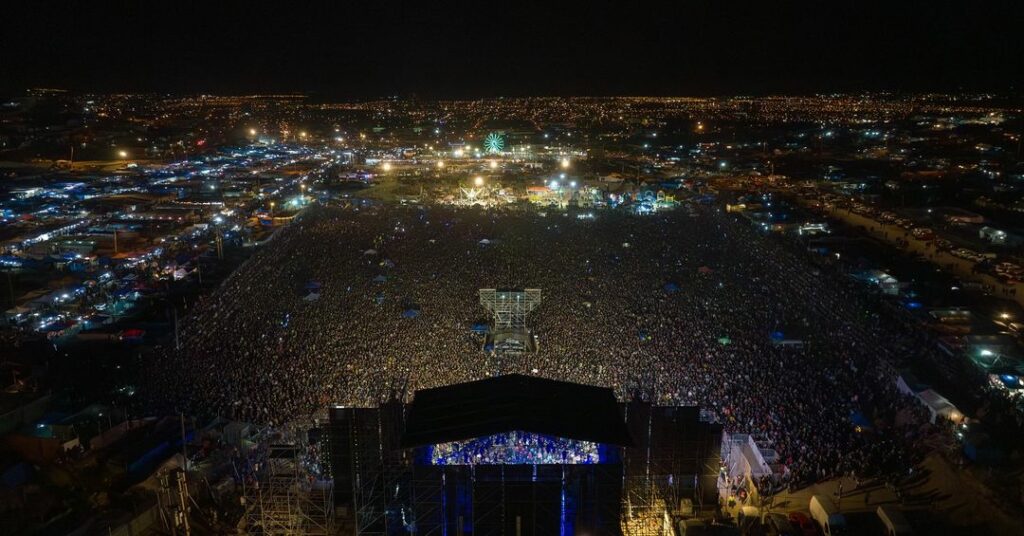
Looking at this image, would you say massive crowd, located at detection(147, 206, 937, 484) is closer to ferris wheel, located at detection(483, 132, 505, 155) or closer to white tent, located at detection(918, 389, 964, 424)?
white tent, located at detection(918, 389, 964, 424)

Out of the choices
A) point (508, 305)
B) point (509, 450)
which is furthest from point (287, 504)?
point (508, 305)

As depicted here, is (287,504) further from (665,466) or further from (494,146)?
(494,146)

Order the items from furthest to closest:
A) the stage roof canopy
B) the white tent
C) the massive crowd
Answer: the massive crowd → the white tent → the stage roof canopy

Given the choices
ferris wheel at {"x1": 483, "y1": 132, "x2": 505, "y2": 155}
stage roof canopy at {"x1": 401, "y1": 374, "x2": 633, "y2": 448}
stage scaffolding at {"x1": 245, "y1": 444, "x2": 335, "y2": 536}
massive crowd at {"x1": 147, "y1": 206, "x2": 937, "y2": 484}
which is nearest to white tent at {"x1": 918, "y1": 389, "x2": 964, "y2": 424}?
massive crowd at {"x1": 147, "y1": 206, "x2": 937, "y2": 484}

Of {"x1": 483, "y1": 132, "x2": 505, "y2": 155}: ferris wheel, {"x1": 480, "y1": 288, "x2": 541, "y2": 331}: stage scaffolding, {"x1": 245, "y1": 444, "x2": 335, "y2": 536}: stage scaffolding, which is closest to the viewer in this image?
{"x1": 245, "y1": 444, "x2": 335, "y2": 536}: stage scaffolding

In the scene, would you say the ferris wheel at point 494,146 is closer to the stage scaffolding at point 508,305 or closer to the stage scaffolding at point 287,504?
the stage scaffolding at point 508,305
